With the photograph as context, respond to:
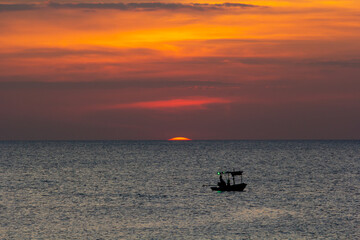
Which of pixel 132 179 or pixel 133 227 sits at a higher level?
pixel 132 179

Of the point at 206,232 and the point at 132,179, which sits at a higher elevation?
the point at 132,179

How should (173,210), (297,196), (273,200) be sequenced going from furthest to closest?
(297,196) < (273,200) < (173,210)

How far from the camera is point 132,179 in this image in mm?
112000

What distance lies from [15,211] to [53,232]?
14.0 m

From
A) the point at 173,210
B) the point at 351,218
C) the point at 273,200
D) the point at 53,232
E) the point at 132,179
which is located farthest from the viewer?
the point at 132,179

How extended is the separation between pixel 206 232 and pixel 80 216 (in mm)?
16835

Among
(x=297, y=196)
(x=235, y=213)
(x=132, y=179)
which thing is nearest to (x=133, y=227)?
(x=235, y=213)

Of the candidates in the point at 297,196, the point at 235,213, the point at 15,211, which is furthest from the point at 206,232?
the point at 297,196

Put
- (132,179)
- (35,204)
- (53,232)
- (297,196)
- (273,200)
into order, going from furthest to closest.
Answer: (132,179) → (297,196) → (273,200) → (35,204) → (53,232)

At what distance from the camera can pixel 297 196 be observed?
81.6 m

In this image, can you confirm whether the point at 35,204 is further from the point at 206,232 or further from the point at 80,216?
the point at 206,232

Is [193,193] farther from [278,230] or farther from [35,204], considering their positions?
[278,230]

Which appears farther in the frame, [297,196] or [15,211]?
[297,196]

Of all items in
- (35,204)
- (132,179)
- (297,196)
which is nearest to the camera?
(35,204)
